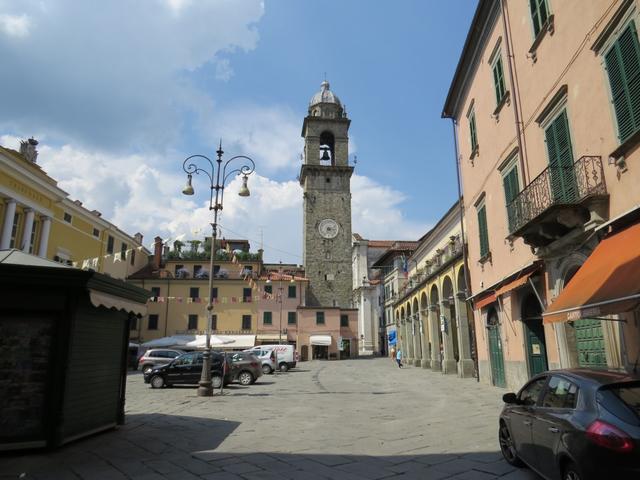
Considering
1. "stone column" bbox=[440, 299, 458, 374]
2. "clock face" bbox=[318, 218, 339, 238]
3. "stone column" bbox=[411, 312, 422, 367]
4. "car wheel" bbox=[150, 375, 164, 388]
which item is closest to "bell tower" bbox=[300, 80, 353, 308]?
"clock face" bbox=[318, 218, 339, 238]

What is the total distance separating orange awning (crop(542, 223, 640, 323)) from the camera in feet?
19.8

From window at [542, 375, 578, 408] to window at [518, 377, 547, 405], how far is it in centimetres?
26

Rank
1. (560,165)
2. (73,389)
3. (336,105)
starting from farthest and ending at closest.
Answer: (336,105) < (560,165) < (73,389)

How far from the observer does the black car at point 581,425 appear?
3635 millimetres

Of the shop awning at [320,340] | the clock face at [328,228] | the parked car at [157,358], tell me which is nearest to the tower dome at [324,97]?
the clock face at [328,228]

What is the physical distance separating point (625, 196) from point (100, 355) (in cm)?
940

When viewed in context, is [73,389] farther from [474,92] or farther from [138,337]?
[138,337]

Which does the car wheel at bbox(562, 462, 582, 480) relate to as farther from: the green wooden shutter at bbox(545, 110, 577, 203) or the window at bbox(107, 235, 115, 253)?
the window at bbox(107, 235, 115, 253)

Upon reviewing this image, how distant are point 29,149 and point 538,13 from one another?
29546 millimetres

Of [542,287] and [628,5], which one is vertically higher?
[628,5]

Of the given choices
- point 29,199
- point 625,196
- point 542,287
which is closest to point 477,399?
point 542,287

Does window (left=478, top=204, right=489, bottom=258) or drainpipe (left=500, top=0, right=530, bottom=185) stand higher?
drainpipe (left=500, top=0, right=530, bottom=185)

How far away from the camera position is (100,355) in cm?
774

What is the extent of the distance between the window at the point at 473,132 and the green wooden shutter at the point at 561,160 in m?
6.50
